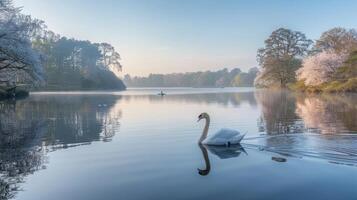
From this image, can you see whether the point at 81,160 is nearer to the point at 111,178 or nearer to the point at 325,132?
the point at 111,178

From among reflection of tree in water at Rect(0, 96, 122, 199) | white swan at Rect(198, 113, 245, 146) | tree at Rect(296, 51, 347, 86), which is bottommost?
reflection of tree in water at Rect(0, 96, 122, 199)

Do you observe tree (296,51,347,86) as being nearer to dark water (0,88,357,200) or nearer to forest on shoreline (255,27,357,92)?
forest on shoreline (255,27,357,92)

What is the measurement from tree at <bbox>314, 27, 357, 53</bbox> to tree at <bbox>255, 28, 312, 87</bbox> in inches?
279

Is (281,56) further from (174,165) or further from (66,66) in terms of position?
(174,165)

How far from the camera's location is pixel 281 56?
107750mm

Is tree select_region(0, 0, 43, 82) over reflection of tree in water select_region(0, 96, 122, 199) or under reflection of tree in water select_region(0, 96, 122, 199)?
over

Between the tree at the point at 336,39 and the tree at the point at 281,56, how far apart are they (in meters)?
7.09

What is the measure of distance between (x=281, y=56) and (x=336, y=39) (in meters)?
16.8

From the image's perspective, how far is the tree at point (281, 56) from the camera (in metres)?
104

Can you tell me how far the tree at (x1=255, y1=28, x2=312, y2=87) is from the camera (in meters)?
104

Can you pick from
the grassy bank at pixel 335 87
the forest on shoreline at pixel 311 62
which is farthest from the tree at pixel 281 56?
the grassy bank at pixel 335 87

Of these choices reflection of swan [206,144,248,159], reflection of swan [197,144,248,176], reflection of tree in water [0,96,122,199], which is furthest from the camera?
reflection of swan [206,144,248,159]

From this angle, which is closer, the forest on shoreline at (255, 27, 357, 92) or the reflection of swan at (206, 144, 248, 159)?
the reflection of swan at (206, 144, 248, 159)

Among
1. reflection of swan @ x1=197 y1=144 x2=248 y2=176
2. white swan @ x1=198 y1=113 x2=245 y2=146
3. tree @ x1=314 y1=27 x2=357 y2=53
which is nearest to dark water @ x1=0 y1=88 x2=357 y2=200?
reflection of swan @ x1=197 y1=144 x2=248 y2=176
